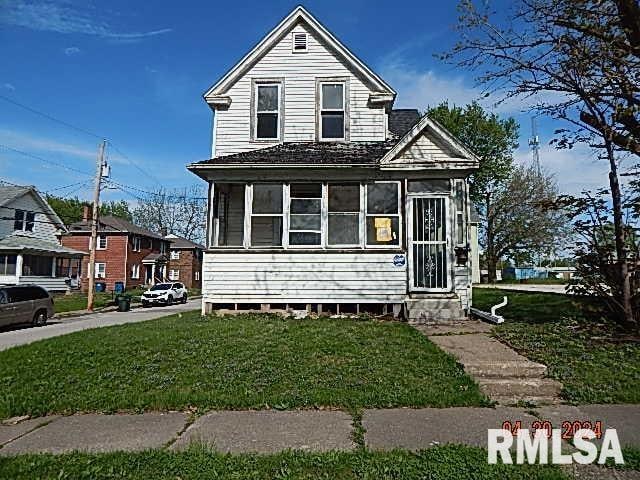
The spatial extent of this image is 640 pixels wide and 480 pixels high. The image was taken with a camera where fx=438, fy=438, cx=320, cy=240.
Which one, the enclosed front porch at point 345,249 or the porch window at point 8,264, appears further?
the porch window at point 8,264

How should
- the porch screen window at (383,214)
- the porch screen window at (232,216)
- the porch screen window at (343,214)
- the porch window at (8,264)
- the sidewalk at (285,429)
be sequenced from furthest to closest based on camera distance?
the porch window at (8,264)
the porch screen window at (232,216)
the porch screen window at (343,214)
the porch screen window at (383,214)
the sidewalk at (285,429)

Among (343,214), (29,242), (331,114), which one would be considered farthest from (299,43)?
(29,242)

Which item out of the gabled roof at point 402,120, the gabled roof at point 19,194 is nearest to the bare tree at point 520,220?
the gabled roof at point 402,120

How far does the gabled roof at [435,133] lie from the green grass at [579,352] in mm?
4503

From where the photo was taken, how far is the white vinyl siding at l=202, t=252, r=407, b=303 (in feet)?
39.0

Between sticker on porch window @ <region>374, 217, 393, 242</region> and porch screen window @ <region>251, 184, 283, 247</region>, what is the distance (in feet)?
9.12

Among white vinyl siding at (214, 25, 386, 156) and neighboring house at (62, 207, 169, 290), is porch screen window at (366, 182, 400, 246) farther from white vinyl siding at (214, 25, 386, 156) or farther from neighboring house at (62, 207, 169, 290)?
neighboring house at (62, 207, 169, 290)

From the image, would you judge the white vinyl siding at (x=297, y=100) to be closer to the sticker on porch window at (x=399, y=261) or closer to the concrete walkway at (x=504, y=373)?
the sticker on porch window at (x=399, y=261)

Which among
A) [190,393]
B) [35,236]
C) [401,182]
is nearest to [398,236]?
[401,182]

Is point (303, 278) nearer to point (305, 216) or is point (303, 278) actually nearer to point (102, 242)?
point (305, 216)

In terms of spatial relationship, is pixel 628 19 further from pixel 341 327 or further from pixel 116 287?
pixel 116 287

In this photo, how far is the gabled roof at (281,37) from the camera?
14773mm

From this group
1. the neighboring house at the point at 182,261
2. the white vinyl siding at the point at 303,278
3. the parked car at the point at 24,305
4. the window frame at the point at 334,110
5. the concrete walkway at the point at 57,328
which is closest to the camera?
the white vinyl siding at the point at 303,278

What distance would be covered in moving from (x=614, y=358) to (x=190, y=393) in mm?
6713
